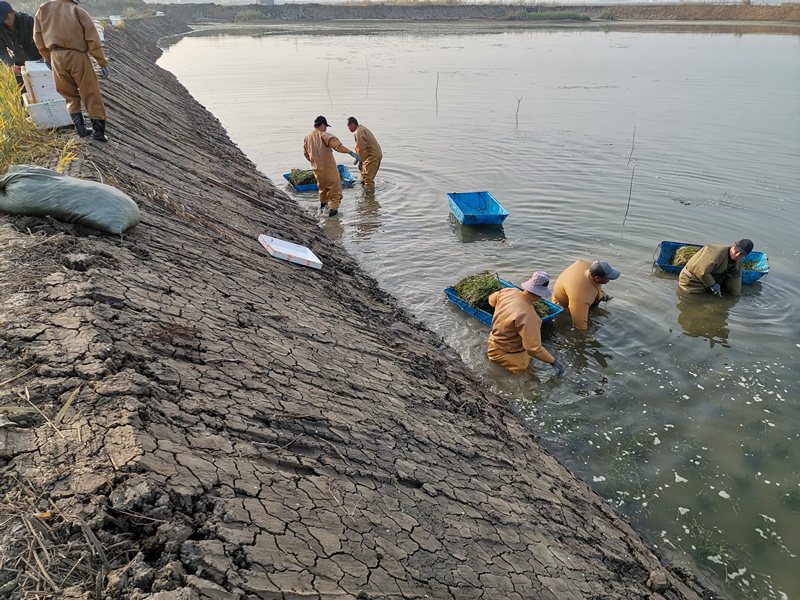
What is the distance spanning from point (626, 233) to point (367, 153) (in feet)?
20.9

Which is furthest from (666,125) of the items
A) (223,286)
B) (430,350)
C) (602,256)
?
(223,286)

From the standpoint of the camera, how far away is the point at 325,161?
423 inches

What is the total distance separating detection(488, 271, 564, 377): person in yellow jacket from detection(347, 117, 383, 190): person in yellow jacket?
693 cm

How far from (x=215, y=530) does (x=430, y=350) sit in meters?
4.30

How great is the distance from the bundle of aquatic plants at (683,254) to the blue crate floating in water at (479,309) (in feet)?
11.2

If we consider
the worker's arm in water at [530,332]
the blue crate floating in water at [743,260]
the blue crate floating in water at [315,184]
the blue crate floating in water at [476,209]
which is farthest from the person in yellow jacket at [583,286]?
the blue crate floating in water at [315,184]

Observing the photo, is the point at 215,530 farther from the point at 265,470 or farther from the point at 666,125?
the point at 666,125

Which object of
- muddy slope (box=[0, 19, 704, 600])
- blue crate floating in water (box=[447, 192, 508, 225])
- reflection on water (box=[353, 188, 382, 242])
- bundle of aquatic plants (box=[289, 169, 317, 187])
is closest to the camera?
muddy slope (box=[0, 19, 704, 600])

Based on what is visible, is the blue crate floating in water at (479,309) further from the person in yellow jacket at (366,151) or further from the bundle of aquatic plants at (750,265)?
the person in yellow jacket at (366,151)

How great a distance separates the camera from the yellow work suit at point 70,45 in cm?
641

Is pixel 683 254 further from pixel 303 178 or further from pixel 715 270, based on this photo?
pixel 303 178

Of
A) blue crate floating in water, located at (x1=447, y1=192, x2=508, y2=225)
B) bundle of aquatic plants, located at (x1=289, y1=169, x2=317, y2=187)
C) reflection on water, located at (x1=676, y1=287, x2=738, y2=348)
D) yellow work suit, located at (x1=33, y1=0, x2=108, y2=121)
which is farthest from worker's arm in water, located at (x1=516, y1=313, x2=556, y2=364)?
bundle of aquatic plants, located at (x1=289, y1=169, x2=317, y2=187)

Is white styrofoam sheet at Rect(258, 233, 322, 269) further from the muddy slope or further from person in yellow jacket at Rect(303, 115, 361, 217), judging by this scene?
person in yellow jacket at Rect(303, 115, 361, 217)

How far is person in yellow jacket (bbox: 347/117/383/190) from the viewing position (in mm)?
12062
